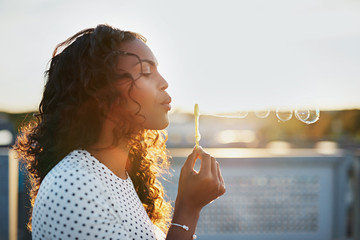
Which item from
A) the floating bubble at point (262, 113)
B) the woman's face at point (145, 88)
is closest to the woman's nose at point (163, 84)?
the woman's face at point (145, 88)

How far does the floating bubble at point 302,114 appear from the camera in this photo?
2.16 meters

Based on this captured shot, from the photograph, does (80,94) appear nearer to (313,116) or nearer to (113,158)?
(113,158)

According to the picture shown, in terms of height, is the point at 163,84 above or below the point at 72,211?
above

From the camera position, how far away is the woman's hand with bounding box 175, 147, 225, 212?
114cm

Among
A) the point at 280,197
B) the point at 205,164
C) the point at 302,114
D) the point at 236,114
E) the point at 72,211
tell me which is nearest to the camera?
the point at 72,211

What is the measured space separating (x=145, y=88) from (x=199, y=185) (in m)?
0.36

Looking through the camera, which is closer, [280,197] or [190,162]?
[190,162]

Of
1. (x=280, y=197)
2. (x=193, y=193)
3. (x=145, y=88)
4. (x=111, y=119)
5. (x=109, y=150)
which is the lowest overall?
(x=280, y=197)

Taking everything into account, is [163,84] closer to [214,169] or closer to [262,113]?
[214,169]

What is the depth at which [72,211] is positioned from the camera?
855mm

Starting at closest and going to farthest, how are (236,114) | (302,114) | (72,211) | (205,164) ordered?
(72,211)
(205,164)
(236,114)
(302,114)

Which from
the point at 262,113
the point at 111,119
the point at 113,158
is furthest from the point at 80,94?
the point at 262,113

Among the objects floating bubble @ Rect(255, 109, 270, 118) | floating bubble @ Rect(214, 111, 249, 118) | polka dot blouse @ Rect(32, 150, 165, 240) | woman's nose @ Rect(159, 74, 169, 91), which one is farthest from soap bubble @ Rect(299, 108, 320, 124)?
polka dot blouse @ Rect(32, 150, 165, 240)

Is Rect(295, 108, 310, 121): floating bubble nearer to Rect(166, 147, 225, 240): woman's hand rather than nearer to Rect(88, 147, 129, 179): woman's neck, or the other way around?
Rect(166, 147, 225, 240): woman's hand
